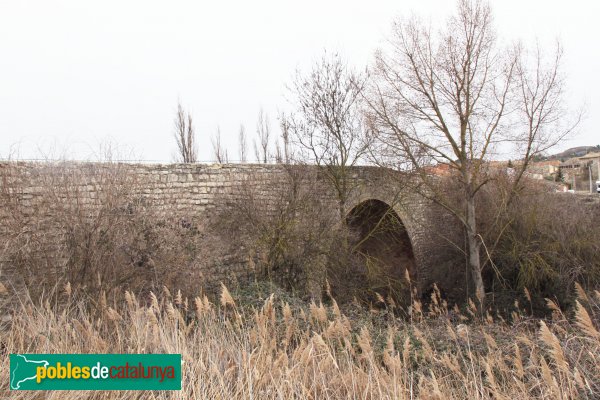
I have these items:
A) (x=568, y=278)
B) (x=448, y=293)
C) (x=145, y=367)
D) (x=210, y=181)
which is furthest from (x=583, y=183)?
(x=145, y=367)

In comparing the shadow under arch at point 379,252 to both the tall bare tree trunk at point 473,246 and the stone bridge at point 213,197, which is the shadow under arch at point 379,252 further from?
the tall bare tree trunk at point 473,246

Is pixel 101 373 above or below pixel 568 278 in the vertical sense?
above

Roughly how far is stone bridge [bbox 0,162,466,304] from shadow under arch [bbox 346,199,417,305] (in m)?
0.06

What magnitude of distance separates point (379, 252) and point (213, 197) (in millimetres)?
7779

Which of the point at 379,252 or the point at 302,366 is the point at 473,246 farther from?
the point at 302,366

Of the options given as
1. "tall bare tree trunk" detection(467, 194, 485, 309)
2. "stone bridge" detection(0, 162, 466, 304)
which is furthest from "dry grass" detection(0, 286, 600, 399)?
"tall bare tree trunk" detection(467, 194, 485, 309)

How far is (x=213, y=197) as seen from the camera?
8703mm

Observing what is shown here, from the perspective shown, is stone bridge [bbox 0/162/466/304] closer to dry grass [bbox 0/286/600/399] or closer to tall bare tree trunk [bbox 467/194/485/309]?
tall bare tree trunk [bbox 467/194/485/309]

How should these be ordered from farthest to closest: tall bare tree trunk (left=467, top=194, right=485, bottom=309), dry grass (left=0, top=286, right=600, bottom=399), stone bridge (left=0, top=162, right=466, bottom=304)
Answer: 1. tall bare tree trunk (left=467, top=194, right=485, bottom=309)
2. stone bridge (left=0, top=162, right=466, bottom=304)
3. dry grass (left=0, top=286, right=600, bottom=399)

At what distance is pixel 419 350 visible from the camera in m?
4.13

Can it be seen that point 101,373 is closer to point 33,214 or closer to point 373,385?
point 373,385

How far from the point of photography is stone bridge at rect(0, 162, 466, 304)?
19.7ft

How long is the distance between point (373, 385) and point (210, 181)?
6358mm

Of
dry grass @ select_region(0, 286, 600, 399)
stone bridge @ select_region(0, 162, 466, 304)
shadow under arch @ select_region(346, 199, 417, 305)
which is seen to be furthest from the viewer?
shadow under arch @ select_region(346, 199, 417, 305)
